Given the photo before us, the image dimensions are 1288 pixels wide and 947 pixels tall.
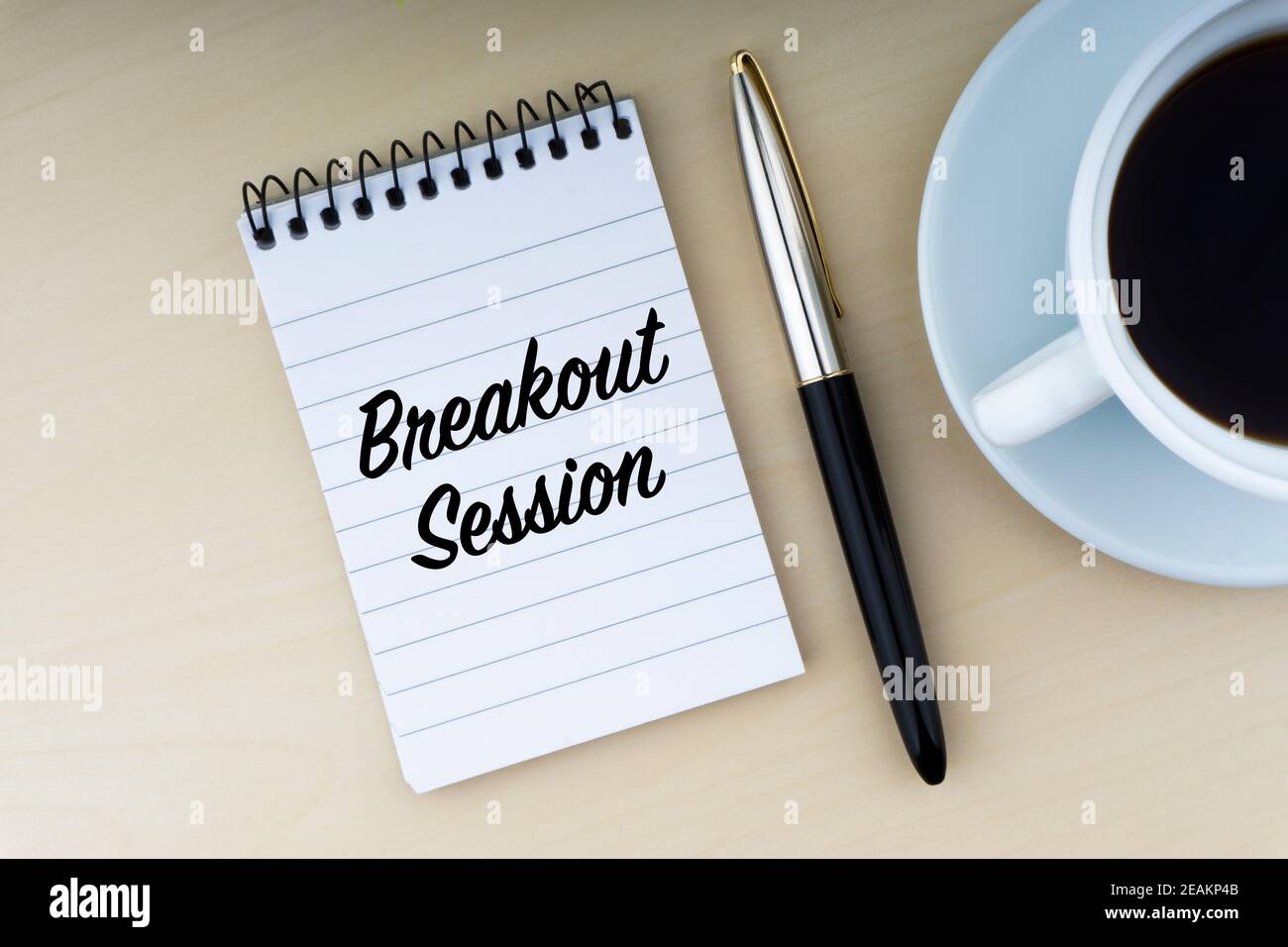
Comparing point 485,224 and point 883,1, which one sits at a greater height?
point 883,1

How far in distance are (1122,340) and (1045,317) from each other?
11 centimetres

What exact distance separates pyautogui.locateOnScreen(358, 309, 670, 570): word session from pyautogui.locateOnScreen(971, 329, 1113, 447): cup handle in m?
0.20

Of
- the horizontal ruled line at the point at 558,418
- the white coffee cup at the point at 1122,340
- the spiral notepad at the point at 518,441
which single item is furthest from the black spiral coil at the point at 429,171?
the white coffee cup at the point at 1122,340

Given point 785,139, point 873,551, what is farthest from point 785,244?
point 873,551

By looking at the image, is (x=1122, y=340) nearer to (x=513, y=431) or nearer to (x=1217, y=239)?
(x=1217, y=239)

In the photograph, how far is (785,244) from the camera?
510 mm

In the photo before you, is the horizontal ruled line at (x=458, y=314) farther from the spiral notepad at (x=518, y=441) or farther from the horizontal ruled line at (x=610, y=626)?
the horizontal ruled line at (x=610, y=626)

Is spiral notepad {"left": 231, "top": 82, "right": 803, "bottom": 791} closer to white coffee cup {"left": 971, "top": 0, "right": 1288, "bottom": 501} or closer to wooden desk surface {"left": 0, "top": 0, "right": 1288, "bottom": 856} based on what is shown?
wooden desk surface {"left": 0, "top": 0, "right": 1288, "bottom": 856}

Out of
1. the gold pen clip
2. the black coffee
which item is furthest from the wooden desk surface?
the black coffee

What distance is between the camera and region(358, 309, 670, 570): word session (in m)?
0.53
